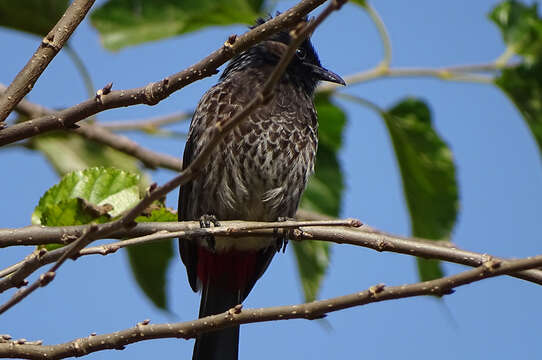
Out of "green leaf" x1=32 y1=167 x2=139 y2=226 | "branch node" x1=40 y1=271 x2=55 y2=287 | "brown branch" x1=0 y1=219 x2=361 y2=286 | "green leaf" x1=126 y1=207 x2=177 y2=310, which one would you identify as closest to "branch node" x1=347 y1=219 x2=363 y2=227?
"brown branch" x1=0 y1=219 x2=361 y2=286

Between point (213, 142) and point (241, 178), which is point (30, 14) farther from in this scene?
point (213, 142)

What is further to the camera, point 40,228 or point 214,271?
point 214,271

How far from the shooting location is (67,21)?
96.7 inches

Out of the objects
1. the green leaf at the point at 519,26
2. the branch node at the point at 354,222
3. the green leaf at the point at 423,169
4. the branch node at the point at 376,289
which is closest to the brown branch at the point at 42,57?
the branch node at the point at 354,222

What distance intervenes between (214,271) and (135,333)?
213cm

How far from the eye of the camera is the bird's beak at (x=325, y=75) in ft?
14.6

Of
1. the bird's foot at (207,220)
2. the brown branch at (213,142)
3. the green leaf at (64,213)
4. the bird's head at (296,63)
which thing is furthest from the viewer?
the bird's head at (296,63)

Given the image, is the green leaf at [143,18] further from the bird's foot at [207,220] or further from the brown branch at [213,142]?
the brown branch at [213,142]

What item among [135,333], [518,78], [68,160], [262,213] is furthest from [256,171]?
[135,333]

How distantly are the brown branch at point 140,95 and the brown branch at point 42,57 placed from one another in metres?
0.08

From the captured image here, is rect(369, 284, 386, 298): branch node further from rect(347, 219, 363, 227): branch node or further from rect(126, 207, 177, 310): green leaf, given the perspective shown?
rect(126, 207, 177, 310): green leaf

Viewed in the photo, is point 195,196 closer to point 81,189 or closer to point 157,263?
point 157,263

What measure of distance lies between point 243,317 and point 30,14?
2.48 meters

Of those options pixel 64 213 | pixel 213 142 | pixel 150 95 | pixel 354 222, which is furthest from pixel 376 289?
pixel 64 213
